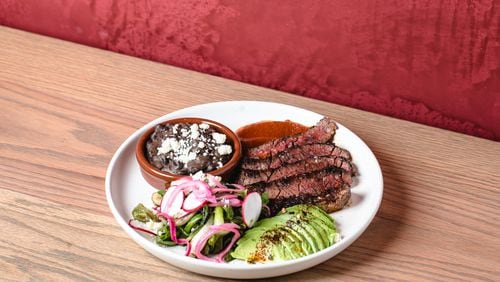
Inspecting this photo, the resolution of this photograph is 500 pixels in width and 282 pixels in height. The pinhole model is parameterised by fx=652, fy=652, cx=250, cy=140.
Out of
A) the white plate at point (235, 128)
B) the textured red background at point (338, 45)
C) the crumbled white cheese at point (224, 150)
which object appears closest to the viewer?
the white plate at point (235, 128)

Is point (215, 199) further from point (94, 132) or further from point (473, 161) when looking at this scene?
point (473, 161)

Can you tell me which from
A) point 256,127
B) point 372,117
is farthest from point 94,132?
point 372,117

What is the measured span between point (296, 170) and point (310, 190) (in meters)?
0.10

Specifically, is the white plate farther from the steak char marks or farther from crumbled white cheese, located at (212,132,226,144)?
crumbled white cheese, located at (212,132,226,144)

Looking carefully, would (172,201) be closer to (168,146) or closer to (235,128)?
(168,146)

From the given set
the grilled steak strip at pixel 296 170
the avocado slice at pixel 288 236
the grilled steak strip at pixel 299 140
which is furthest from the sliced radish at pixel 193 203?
the grilled steak strip at pixel 299 140

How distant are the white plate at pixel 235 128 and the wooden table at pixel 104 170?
48mm

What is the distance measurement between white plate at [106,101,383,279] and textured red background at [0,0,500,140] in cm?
24

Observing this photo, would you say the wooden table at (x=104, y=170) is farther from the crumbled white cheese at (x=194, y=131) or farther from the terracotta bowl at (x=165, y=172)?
the crumbled white cheese at (x=194, y=131)

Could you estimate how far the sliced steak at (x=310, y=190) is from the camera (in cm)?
163

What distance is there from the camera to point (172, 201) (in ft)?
5.02

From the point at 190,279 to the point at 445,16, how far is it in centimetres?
107

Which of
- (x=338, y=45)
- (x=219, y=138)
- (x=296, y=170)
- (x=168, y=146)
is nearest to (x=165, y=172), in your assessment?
(x=168, y=146)

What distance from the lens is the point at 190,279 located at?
4.83 ft
